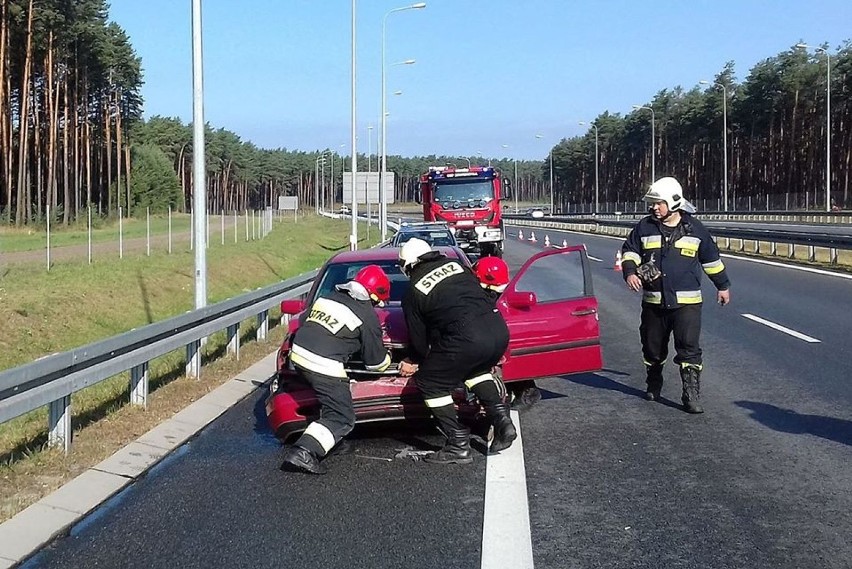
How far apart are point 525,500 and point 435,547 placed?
37.8 inches

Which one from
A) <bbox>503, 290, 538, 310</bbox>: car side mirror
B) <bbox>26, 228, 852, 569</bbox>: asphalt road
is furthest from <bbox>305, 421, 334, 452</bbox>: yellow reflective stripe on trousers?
<bbox>503, 290, 538, 310</bbox>: car side mirror

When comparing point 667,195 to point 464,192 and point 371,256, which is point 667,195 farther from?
point 464,192

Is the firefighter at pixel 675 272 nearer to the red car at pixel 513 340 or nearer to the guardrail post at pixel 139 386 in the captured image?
the red car at pixel 513 340

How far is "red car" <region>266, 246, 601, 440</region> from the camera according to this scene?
23.1ft

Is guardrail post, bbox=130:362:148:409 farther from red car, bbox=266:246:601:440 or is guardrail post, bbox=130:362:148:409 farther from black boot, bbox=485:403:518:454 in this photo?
black boot, bbox=485:403:518:454

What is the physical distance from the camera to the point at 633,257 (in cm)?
849

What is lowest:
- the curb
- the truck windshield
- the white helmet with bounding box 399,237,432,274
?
the curb

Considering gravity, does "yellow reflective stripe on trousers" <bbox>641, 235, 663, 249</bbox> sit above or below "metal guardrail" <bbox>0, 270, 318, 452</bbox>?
above

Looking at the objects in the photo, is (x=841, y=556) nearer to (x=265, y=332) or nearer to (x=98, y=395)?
(x=98, y=395)

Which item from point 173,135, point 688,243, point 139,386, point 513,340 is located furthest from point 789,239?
point 173,135

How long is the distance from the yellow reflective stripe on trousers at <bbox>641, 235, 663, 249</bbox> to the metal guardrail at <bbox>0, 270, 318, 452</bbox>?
4.24 metres

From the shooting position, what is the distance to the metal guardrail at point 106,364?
20.7 feet

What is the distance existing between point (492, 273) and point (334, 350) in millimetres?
1482

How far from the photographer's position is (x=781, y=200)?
236 ft
